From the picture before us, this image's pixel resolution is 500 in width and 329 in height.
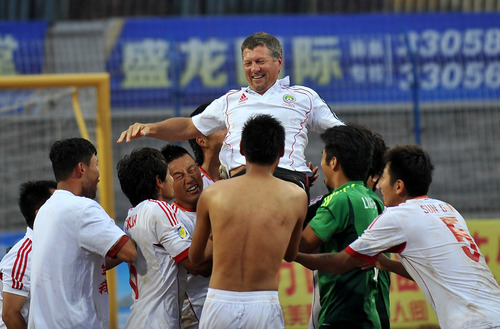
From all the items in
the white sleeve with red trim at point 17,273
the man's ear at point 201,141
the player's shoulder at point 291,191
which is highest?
the man's ear at point 201,141

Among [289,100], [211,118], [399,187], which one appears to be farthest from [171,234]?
[399,187]

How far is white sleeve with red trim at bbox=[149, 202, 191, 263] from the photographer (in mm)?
5039

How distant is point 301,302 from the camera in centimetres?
917

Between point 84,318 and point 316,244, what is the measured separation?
1629mm

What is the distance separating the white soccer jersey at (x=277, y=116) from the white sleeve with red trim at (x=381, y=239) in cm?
77

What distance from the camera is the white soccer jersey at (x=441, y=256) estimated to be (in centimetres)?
484

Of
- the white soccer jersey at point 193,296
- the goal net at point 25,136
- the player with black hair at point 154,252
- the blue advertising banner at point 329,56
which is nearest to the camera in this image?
the player with black hair at point 154,252

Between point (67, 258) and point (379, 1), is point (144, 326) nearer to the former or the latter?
point (67, 258)

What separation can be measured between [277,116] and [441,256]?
154cm

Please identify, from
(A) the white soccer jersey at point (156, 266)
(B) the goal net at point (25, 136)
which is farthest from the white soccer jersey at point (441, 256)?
(B) the goal net at point (25, 136)

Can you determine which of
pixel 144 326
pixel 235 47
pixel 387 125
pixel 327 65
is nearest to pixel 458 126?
pixel 387 125

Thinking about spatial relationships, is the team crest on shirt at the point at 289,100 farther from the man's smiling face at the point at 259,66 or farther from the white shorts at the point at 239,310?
the white shorts at the point at 239,310

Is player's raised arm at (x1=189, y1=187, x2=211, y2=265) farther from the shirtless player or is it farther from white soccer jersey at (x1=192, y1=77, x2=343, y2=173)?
white soccer jersey at (x1=192, y1=77, x2=343, y2=173)

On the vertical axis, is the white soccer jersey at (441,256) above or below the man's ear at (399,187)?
below
